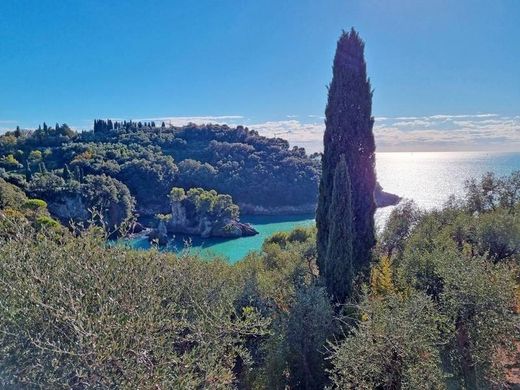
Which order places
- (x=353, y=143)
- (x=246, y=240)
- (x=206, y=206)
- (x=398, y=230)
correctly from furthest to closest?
(x=206, y=206) → (x=246, y=240) → (x=398, y=230) → (x=353, y=143)

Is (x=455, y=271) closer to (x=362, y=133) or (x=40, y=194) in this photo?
(x=362, y=133)

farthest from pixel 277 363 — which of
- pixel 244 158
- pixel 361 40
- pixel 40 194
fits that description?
pixel 244 158

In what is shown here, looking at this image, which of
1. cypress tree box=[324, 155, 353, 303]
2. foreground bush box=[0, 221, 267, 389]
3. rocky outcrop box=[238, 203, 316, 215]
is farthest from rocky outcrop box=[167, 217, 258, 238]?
foreground bush box=[0, 221, 267, 389]

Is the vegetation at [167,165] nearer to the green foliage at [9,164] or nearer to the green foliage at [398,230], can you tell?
the green foliage at [9,164]

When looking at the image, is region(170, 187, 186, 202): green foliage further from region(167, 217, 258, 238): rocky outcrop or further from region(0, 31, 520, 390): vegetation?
region(0, 31, 520, 390): vegetation

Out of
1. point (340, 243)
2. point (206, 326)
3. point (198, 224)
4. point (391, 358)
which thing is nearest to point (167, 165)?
point (198, 224)

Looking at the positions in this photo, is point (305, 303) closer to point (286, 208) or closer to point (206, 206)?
point (206, 206)

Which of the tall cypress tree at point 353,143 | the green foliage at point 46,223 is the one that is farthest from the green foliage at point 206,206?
the tall cypress tree at point 353,143

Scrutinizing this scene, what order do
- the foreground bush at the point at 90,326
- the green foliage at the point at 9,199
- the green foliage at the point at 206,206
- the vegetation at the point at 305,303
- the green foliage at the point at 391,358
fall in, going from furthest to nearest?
1. the green foliage at the point at 206,206
2. the green foliage at the point at 9,199
3. the green foliage at the point at 391,358
4. the vegetation at the point at 305,303
5. the foreground bush at the point at 90,326
